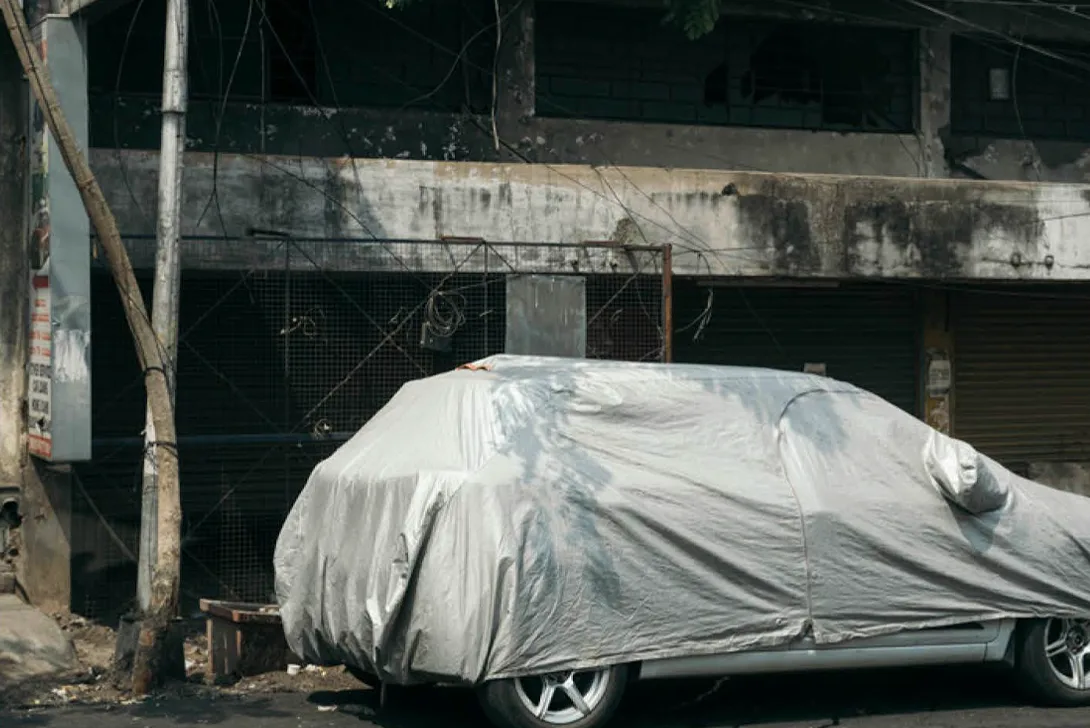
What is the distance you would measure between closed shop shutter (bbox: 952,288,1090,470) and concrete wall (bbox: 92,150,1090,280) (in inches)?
70.6

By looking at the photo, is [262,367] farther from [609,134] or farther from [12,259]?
[609,134]

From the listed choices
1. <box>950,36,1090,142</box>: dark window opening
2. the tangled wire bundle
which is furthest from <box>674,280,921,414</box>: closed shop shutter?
the tangled wire bundle

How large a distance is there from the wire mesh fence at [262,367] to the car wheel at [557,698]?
447cm

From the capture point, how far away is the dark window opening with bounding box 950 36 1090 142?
52.4 ft

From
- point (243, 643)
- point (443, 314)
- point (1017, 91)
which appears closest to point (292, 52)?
point (443, 314)

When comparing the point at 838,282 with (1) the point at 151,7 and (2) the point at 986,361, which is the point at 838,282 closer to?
(2) the point at 986,361

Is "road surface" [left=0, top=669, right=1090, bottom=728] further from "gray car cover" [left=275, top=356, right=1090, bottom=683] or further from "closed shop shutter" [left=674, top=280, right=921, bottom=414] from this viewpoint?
"closed shop shutter" [left=674, top=280, right=921, bottom=414]

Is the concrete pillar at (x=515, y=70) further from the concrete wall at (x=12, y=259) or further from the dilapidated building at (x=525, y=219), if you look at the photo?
the concrete wall at (x=12, y=259)

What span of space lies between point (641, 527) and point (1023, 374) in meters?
10.0

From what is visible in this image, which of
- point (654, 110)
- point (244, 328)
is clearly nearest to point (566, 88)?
point (654, 110)

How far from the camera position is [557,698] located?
755 cm

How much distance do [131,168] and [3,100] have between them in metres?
0.98

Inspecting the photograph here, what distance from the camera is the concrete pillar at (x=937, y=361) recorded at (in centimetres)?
1593

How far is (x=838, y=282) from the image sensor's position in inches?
570
